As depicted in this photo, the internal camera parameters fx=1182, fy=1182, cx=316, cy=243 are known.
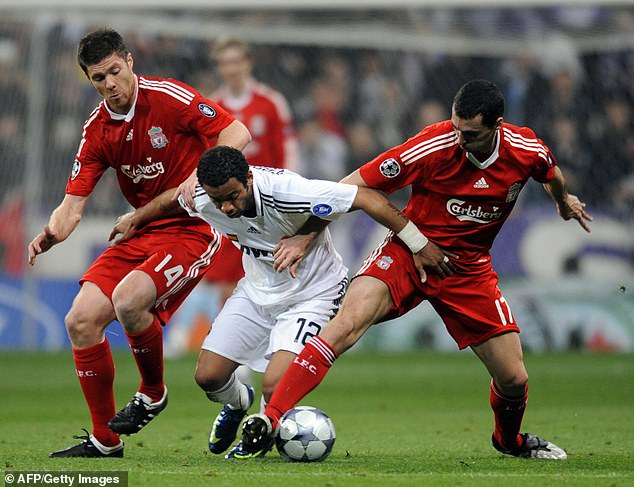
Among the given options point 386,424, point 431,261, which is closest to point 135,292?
point 431,261

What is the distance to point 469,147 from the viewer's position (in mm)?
6367

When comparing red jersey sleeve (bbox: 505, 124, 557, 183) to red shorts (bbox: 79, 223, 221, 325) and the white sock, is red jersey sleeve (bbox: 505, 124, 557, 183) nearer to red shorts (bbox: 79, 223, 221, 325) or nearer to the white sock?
red shorts (bbox: 79, 223, 221, 325)

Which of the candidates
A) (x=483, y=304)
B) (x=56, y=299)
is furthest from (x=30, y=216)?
(x=483, y=304)

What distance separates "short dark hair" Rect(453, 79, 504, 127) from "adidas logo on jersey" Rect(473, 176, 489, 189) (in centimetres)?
38

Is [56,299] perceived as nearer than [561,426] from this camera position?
No

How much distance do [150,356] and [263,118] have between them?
5.05 metres

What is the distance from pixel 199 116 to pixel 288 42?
30.7 feet

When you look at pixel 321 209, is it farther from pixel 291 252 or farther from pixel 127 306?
pixel 127 306

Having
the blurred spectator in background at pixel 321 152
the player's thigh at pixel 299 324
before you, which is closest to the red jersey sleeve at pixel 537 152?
the player's thigh at pixel 299 324

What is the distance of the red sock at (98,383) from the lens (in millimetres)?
6578

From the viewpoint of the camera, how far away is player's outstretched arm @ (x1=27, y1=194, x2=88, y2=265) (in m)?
6.62

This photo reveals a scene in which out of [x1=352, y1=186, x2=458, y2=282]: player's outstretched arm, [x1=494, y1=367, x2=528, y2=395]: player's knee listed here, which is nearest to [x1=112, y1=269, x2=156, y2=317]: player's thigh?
[x1=352, y1=186, x2=458, y2=282]: player's outstretched arm

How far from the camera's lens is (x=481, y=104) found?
6.20 metres

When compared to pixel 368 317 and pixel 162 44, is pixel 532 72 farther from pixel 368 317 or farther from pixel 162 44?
pixel 368 317
